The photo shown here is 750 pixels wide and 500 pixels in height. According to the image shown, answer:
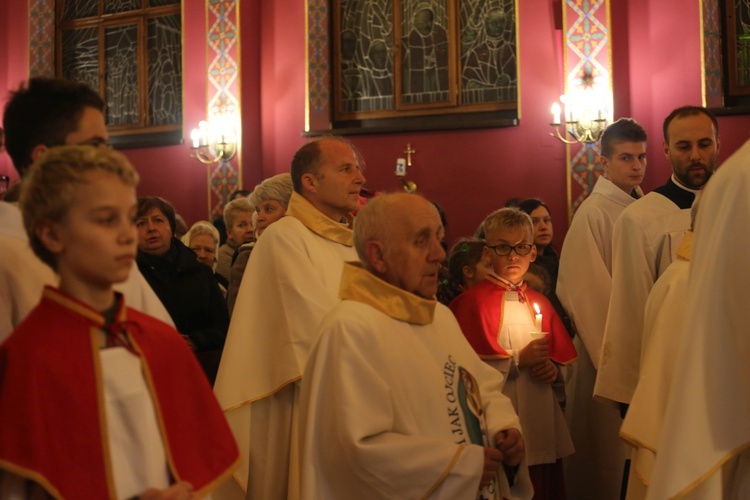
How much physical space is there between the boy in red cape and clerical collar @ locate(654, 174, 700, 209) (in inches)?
125

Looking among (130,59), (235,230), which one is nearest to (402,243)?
(235,230)

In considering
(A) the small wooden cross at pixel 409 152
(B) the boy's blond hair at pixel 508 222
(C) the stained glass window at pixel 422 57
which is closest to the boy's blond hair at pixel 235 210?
(B) the boy's blond hair at pixel 508 222

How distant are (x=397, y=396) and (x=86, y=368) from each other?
43.3 inches

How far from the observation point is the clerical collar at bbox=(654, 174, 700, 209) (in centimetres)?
457

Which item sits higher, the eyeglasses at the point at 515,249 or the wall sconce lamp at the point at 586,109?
the wall sconce lamp at the point at 586,109

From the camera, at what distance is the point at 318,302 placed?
12.4 feet

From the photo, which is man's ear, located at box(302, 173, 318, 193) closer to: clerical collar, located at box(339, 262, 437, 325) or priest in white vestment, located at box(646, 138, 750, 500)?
clerical collar, located at box(339, 262, 437, 325)

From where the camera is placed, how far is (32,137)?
2289 mm

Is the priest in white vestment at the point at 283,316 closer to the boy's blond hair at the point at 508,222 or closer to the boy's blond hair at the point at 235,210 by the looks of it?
the boy's blond hair at the point at 508,222

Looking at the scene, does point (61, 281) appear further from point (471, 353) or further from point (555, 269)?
point (555, 269)

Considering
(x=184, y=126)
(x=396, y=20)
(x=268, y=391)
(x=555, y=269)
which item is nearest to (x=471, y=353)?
(x=268, y=391)

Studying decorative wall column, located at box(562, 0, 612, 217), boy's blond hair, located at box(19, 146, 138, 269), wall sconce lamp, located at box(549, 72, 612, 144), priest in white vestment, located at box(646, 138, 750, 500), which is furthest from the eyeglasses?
decorative wall column, located at box(562, 0, 612, 217)

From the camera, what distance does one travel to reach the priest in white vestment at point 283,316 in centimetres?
376

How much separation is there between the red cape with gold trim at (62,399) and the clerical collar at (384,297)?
0.95 meters
